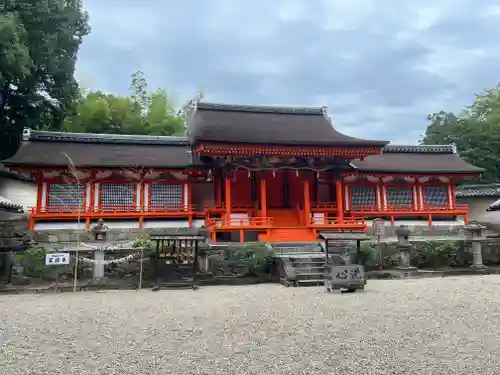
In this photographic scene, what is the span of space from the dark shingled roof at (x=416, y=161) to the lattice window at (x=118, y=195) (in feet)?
34.0

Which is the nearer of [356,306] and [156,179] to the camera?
[356,306]

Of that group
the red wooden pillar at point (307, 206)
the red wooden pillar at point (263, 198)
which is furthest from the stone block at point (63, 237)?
the red wooden pillar at point (307, 206)

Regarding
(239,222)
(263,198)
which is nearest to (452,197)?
(263,198)

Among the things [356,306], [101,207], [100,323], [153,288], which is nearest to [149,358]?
[100,323]

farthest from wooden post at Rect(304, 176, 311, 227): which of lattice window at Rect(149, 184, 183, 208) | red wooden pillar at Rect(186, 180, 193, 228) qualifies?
lattice window at Rect(149, 184, 183, 208)

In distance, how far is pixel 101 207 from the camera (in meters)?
18.0

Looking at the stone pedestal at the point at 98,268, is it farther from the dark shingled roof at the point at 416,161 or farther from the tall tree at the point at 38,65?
the dark shingled roof at the point at 416,161

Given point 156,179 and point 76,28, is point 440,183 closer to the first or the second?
point 156,179

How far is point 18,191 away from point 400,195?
20634mm

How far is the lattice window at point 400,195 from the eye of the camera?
21062 mm

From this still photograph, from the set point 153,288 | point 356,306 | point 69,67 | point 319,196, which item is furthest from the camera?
point 69,67

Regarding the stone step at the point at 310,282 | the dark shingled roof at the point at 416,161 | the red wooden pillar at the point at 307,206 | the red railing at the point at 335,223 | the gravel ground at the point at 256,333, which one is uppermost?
the dark shingled roof at the point at 416,161

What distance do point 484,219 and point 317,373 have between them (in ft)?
80.5

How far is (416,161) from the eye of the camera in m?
21.9
